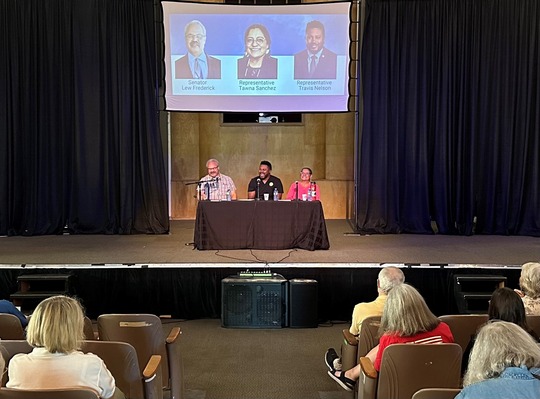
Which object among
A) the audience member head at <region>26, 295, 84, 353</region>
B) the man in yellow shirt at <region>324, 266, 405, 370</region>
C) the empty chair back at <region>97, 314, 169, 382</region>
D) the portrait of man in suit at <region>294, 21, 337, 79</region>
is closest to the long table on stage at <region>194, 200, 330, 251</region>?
the portrait of man in suit at <region>294, 21, 337, 79</region>

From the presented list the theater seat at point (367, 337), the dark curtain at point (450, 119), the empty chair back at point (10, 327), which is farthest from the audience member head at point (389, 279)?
the dark curtain at point (450, 119)

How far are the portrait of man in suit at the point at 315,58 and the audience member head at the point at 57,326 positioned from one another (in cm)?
622

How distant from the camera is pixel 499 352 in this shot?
6.55 feet

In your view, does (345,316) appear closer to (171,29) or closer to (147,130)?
(147,130)

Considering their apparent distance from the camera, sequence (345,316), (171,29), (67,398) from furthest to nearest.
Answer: (171,29)
(345,316)
(67,398)

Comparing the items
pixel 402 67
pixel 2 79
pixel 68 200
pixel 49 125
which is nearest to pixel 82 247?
pixel 68 200

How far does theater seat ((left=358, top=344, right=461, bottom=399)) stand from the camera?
2709mm

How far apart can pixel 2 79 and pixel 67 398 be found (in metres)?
7.09

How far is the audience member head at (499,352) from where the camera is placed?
1.98m

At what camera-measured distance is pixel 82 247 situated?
7.02 metres

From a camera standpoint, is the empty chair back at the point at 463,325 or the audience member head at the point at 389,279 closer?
the empty chair back at the point at 463,325

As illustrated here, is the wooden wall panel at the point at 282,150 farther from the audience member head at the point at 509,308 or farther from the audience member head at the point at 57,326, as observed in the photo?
the audience member head at the point at 57,326

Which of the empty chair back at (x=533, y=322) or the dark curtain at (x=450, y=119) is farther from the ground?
the dark curtain at (x=450, y=119)

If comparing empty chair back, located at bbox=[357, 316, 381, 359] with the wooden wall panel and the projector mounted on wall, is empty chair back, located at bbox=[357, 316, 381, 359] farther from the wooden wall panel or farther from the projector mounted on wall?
the projector mounted on wall
